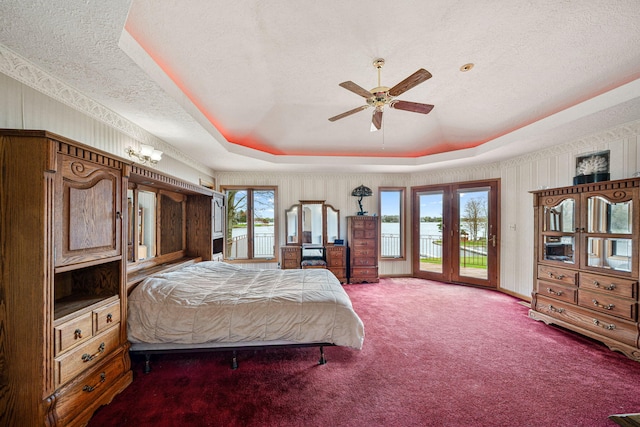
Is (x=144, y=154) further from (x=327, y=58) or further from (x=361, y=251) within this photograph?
(x=361, y=251)

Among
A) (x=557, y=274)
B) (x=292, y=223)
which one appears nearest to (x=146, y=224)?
(x=292, y=223)

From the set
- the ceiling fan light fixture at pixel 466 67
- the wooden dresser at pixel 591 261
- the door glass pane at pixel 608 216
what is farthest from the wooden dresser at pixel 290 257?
the door glass pane at pixel 608 216

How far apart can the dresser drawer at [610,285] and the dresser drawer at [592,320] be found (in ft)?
0.87

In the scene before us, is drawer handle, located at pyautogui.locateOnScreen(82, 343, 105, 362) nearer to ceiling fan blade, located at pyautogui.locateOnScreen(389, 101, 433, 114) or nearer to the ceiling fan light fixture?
ceiling fan blade, located at pyautogui.locateOnScreen(389, 101, 433, 114)

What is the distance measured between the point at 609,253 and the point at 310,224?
176 inches

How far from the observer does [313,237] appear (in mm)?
5543

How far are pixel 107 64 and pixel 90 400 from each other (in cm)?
235

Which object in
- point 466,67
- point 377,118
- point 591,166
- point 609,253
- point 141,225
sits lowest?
point 609,253

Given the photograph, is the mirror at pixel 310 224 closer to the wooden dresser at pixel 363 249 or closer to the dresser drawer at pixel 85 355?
the wooden dresser at pixel 363 249

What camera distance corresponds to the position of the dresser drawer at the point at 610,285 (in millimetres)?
2461

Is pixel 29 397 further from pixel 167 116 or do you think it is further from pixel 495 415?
pixel 495 415

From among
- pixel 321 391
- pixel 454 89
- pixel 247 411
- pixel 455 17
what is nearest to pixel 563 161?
pixel 454 89

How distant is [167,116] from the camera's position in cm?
264

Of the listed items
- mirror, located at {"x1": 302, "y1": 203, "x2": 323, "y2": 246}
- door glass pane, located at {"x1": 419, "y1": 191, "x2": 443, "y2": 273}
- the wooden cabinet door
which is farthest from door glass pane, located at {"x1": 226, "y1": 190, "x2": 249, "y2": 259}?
door glass pane, located at {"x1": 419, "y1": 191, "x2": 443, "y2": 273}
